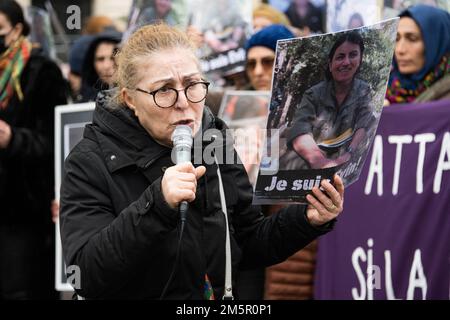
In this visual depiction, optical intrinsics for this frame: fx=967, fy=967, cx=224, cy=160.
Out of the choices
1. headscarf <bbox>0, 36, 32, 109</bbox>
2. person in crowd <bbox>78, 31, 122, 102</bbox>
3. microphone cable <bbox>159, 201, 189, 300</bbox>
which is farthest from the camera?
person in crowd <bbox>78, 31, 122, 102</bbox>

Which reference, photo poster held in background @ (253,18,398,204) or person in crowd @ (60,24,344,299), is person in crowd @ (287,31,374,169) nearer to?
photo poster held in background @ (253,18,398,204)

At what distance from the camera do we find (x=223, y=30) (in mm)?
6832

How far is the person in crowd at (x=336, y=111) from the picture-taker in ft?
10.7

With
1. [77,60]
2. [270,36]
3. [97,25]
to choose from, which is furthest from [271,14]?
[97,25]

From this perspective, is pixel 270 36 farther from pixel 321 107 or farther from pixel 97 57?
pixel 321 107

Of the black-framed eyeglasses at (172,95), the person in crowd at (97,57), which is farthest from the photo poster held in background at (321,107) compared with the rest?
the person in crowd at (97,57)

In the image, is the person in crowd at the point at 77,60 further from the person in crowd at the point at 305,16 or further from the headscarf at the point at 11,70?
the person in crowd at the point at 305,16

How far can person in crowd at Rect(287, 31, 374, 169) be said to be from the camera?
325cm

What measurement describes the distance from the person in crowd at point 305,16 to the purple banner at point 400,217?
2306 mm

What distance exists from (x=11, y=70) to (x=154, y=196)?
11.7 ft

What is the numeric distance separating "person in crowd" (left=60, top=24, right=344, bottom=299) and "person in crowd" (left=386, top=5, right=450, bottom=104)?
7.48ft

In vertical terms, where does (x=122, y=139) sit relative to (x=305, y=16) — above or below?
below

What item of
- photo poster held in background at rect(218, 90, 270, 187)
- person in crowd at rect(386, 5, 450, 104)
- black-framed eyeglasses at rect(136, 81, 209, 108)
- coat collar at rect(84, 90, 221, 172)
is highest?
person in crowd at rect(386, 5, 450, 104)

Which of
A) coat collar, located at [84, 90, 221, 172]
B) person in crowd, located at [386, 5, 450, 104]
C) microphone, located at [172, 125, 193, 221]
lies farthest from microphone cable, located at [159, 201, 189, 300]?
person in crowd, located at [386, 5, 450, 104]
